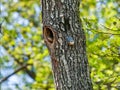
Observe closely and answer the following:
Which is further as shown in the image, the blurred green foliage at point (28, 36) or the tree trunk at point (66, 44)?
the blurred green foliage at point (28, 36)

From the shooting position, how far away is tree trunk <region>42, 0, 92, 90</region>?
109 inches

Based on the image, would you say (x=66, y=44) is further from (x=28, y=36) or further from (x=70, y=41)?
(x=28, y=36)

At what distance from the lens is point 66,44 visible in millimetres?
2777

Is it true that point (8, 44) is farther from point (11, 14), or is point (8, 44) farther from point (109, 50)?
point (109, 50)

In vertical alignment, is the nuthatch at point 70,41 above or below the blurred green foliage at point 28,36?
above

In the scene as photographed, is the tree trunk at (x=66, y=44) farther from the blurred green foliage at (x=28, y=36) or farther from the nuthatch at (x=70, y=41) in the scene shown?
the blurred green foliage at (x=28, y=36)

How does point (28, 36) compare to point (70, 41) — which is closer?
point (70, 41)

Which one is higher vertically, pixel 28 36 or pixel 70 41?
pixel 70 41

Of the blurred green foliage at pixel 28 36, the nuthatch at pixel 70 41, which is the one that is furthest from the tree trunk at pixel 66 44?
the blurred green foliage at pixel 28 36

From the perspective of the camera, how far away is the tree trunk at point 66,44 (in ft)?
9.06

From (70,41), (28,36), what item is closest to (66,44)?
(70,41)

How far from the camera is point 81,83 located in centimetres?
276

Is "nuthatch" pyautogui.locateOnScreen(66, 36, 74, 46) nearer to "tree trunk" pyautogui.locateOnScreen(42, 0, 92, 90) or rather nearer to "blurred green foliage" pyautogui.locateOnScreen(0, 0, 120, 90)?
"tree trunk" pyautogui.locateOnScreen(42, 0, 92, 90)

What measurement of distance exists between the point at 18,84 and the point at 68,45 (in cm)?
670
